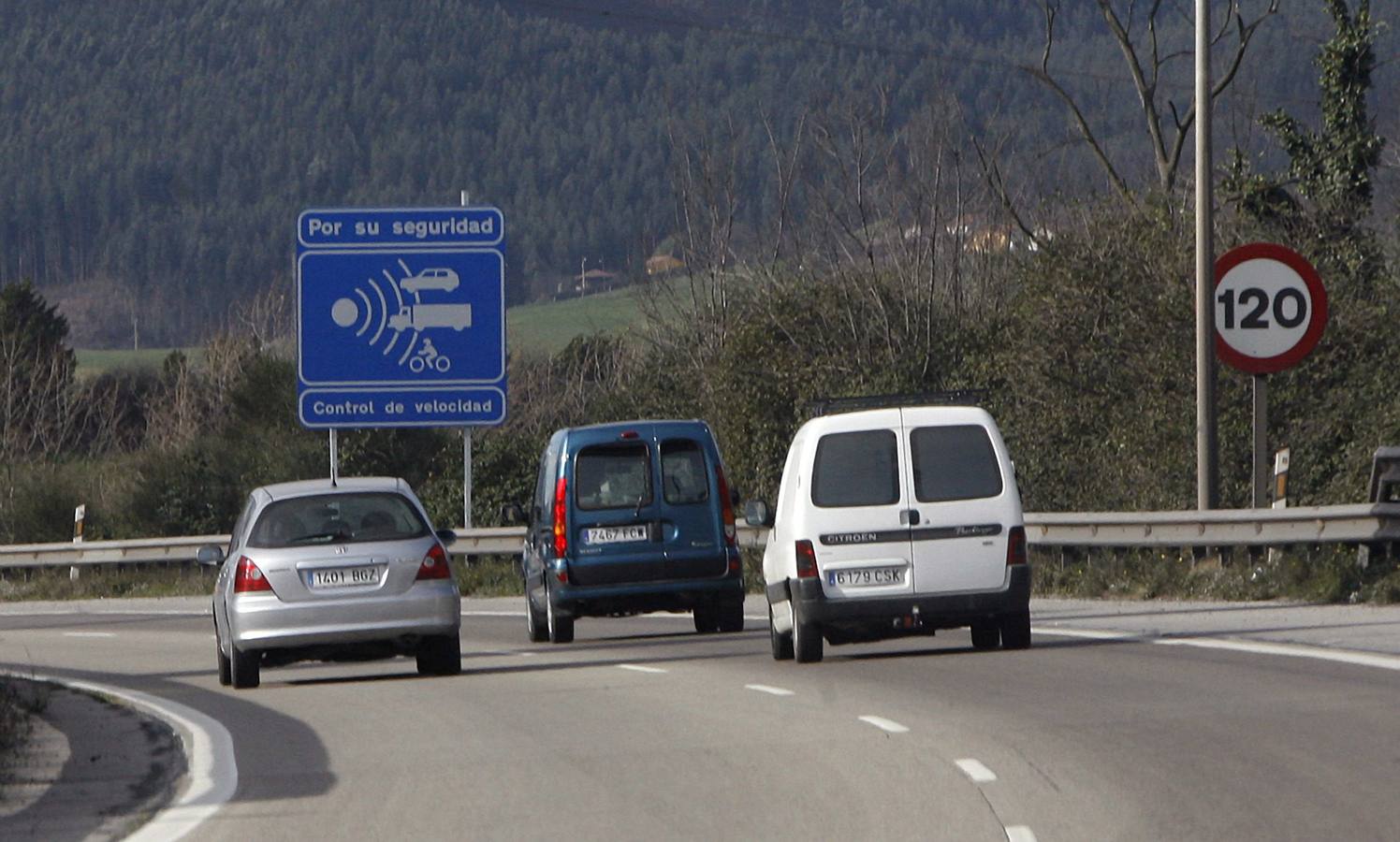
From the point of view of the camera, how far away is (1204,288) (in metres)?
22.5

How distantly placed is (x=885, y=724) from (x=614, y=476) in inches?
327

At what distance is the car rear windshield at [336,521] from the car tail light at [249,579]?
19cm

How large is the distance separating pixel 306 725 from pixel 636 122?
18316 centimetres

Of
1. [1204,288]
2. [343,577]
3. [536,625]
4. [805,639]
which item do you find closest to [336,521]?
[343,577]

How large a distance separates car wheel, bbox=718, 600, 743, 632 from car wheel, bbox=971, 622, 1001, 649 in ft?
11.8

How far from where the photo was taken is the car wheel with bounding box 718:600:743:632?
69.2 ft

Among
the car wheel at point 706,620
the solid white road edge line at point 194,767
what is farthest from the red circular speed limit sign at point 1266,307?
the solid white road edge line at point 194,767

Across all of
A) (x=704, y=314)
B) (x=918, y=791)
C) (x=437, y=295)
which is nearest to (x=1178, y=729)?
(x=918, y=791)

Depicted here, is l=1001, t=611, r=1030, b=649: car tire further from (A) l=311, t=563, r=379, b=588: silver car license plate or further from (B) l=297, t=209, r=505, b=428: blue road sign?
(B) l=297, t=209, r=505, b=428: blue road sign

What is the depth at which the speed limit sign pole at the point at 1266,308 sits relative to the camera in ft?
66.5

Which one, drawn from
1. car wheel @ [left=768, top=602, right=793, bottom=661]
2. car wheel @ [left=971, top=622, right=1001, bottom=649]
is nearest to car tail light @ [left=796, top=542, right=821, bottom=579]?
car wheel @ [left=768, top=602, right=793, bottom=661]

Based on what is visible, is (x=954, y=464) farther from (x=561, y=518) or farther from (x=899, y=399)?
(x=561, y=518)

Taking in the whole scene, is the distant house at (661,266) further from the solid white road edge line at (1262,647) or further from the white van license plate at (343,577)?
the white van license plate at (343,577)

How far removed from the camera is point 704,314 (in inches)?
1999
